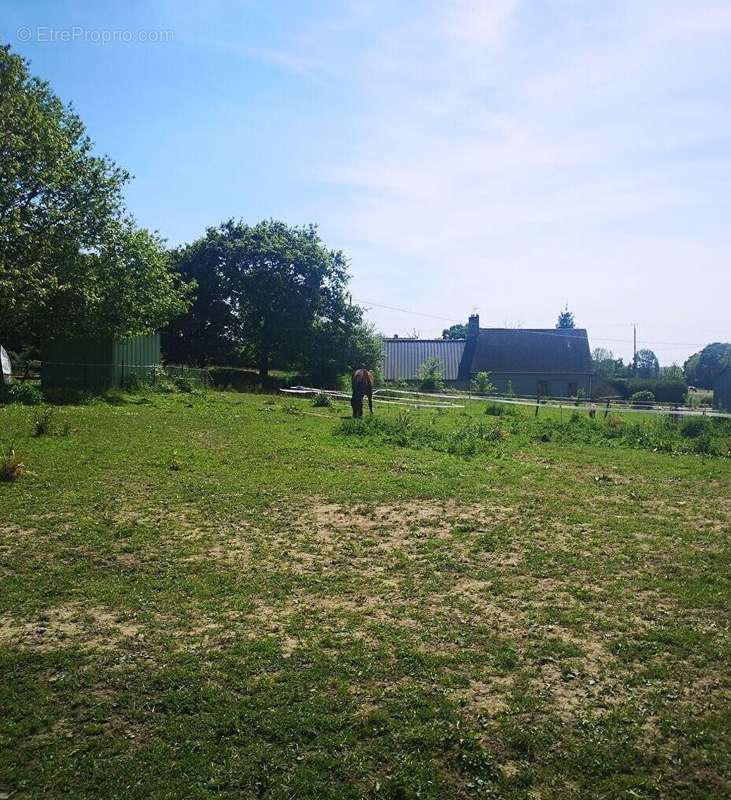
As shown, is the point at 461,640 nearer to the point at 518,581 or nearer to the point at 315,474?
the point at 518,581

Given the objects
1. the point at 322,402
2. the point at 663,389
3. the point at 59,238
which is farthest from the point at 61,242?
the point at 663,389

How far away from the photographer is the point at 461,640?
507cm

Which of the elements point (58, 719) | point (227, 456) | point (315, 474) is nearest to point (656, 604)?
point (58, 719)

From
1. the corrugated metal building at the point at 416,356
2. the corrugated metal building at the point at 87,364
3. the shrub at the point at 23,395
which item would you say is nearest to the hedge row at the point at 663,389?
the corrugated metal building at the point at 416,356

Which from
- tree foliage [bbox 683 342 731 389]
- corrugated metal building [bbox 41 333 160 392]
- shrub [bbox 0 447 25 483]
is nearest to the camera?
shrub [bbox 0 447 25 483]

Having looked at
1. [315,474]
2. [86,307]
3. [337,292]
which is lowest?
[315,474]

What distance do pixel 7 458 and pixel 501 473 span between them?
7520mm

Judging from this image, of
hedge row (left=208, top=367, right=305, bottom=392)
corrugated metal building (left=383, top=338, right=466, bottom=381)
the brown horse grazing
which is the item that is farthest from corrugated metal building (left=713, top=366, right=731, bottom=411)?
the brown horse grazing

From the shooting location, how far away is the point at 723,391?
40.2m

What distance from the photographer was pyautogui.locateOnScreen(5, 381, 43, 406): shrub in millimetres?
18641

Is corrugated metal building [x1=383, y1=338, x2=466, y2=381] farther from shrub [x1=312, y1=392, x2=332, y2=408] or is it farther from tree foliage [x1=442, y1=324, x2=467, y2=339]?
tree foliage [x1=442, y1=324, x2=467, y2=339]

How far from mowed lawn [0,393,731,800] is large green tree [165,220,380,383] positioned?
1200 inches

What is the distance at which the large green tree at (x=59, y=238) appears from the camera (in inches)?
769

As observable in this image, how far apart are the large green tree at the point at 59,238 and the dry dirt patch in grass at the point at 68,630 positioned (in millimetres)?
15452
